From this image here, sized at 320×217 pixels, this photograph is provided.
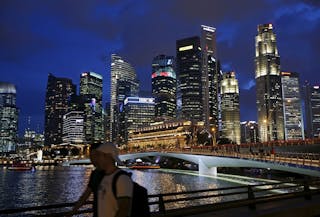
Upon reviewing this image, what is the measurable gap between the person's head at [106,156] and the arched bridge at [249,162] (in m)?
43.6

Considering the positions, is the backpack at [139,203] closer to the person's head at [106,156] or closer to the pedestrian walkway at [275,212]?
the person's head at [106,156]

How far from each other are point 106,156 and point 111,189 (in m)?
0.54

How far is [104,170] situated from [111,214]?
0.63 meters

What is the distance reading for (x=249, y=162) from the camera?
6091 cm

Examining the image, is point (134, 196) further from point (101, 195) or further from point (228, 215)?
point (228, 215)

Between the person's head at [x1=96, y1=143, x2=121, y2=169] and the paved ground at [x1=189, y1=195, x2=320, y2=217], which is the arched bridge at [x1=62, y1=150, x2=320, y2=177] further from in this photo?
the person's head at [x1=96, y1=143, x2=121, y2=169]

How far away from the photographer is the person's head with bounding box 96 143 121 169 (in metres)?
4.81

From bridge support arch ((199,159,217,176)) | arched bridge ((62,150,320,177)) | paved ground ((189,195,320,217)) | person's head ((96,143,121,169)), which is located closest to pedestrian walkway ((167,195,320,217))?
paved ground ((189,195,320,217))

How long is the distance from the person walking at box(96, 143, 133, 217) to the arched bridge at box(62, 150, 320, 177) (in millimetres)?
43673

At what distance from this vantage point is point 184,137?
7707 inches

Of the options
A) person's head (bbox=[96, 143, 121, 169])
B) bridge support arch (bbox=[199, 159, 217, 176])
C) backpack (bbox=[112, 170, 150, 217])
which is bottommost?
bridge support arch (bbox=[199, 159, 217, 176])

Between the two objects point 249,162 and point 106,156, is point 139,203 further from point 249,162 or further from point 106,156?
point 249,162

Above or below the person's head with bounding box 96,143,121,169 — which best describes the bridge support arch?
below

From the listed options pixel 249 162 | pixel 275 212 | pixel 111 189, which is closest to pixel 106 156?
pixel 111 189
